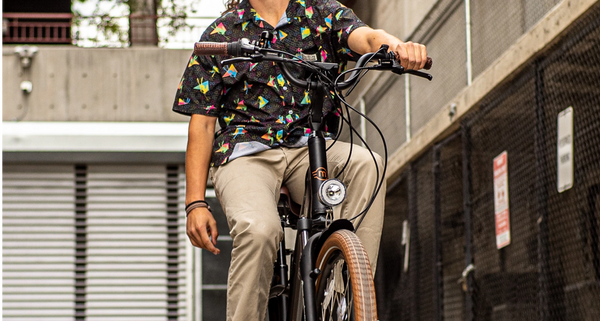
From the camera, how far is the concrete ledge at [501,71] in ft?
15.0

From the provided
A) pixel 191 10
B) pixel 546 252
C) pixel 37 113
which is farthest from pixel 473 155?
pixel 191 10

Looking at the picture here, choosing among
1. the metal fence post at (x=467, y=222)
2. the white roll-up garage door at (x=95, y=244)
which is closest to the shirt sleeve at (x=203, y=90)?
the metal fence post at (x=467, y=222)

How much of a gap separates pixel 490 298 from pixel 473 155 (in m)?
1.04

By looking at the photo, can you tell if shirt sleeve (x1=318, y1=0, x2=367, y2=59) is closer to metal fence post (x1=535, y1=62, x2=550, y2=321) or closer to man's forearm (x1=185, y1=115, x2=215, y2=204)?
man's forearm (x1=185, y1=115, x2=215, y2=204)

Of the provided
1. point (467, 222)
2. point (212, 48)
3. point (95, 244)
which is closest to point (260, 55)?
point (212, 48)

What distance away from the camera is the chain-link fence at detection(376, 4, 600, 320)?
447cm

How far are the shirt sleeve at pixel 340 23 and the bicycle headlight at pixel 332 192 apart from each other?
0.70 m

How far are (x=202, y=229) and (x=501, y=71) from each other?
294 centimetres

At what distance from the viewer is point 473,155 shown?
6.30 m

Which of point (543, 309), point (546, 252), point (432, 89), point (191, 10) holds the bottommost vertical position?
point (543, 309)

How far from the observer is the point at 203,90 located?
3.39 metres

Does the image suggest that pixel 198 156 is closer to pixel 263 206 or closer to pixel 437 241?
pixel 263 206

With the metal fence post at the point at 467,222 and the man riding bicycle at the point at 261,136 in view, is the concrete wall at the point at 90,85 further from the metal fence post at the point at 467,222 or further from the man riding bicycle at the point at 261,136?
the man riding bicycle at the point at 261,136

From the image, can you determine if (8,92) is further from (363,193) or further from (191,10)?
(363,193)
